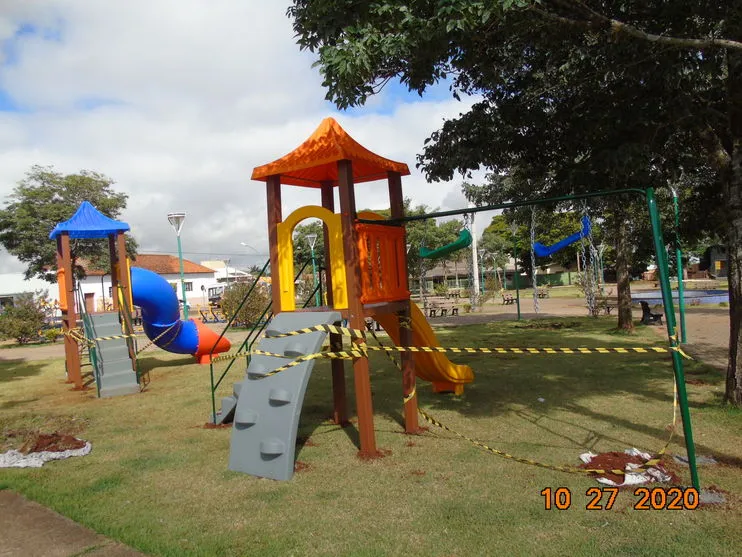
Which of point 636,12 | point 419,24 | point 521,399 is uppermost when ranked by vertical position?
point 636,12

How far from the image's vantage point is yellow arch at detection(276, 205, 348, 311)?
5887mm

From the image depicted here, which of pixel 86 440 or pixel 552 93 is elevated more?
pixel 552 93

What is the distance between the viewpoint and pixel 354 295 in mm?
5680

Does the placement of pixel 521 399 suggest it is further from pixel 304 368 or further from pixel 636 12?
pixel 636 12

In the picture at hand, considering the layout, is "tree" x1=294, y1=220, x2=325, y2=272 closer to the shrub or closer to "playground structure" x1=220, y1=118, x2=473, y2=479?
the shrub

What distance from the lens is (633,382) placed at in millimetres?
8586

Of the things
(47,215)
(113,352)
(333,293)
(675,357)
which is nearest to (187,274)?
(47,215)

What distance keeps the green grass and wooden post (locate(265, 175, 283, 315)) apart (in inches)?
72.0

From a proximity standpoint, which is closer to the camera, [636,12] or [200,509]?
[200,509]

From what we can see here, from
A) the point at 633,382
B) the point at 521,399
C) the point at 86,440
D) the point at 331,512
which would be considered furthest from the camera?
the point at 633,382

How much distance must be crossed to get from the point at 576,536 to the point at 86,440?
20.0 ft

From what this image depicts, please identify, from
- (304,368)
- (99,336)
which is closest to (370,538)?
(304,368)

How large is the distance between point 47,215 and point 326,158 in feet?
82.0

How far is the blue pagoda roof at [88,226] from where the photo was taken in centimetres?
1166
